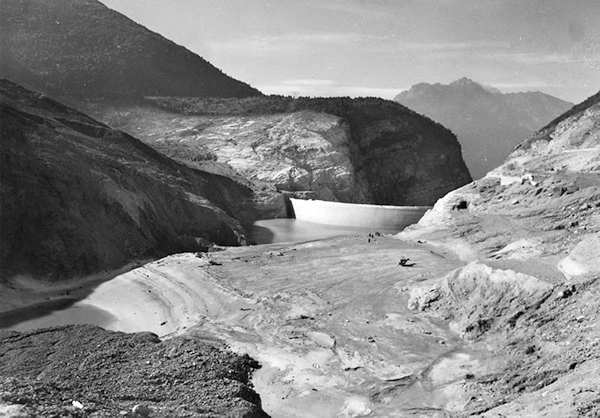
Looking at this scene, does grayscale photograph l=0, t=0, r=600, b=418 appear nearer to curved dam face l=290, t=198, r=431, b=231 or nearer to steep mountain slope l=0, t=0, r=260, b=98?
curved dam face l=290, t=198, r=431, b=231

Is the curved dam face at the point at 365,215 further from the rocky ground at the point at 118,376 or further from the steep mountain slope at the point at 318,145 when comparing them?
the rocky ground at the point at 118,376

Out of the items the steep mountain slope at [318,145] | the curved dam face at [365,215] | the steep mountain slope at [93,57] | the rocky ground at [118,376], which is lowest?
the rocky ground at [118,376]

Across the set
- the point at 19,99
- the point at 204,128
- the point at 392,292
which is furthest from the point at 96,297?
the point at 204,128

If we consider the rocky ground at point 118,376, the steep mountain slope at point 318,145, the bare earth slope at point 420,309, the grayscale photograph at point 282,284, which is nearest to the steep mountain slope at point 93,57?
the steep mountain slope at point 318,145

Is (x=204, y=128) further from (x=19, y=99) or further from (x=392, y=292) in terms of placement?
(x=392, y=292)

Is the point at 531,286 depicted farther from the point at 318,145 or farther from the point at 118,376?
the point at 318,145

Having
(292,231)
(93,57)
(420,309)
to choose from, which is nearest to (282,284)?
(420,309)
